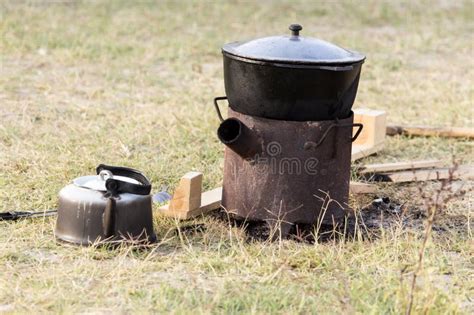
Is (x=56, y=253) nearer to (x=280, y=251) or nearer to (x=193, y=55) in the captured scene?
(x=280, y=251)

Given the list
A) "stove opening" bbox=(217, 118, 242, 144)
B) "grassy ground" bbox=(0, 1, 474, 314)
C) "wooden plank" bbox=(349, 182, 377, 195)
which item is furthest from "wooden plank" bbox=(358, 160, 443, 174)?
"stove opening" bbox=(217, 118, 242, 144)

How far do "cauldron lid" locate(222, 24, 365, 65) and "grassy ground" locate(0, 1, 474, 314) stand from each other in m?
0.89

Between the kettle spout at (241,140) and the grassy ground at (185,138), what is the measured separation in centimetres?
44

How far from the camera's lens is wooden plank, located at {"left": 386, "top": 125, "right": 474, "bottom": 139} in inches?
296

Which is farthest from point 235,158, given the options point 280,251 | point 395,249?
point 395,249

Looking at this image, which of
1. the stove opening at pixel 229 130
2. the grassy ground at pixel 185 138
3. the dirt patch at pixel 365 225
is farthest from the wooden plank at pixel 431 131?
the stove opening at pixel 229 130

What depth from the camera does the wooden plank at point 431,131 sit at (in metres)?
7.51

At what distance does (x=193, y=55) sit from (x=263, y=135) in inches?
198

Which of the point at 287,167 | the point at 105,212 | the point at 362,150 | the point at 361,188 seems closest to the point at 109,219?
the point at 105,212

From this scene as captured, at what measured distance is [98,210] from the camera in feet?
16.1

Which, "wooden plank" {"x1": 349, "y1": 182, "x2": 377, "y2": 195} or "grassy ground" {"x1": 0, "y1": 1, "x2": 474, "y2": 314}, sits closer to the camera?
"grassy ground" {"x1": 0, "y1": 1, "x2": 474, "y2": 314}

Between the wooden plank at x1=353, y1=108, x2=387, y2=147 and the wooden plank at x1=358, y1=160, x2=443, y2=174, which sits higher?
the wooden plank at x1=353, y1=108, x2=387, y2=147

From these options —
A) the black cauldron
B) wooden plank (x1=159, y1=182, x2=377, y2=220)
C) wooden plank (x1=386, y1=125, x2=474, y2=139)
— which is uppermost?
the black cauldron

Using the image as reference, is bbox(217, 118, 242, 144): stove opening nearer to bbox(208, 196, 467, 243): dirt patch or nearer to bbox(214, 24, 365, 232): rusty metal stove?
bbox(214, 24, 365, 232): rusty metal stove
